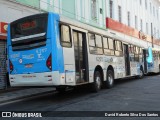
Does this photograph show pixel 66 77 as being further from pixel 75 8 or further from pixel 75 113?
pixel 75 8

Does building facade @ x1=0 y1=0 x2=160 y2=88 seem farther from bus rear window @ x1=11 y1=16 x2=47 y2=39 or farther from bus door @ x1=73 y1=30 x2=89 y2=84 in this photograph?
bus door @ x1=73 y1=30 x2=89 y2=84

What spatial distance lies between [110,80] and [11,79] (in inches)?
237

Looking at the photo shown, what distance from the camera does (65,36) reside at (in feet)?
38.8

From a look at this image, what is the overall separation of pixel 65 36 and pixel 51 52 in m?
0.99

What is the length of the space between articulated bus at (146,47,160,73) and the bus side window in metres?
16.7

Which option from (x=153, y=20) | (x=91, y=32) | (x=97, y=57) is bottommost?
(x=97, y=57)

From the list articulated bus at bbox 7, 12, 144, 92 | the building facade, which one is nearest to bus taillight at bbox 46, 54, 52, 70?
articulated bus at bbox 7, 12, 144, 92

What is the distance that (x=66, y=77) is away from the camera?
11562 mm

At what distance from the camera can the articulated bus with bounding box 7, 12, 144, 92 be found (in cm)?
1126

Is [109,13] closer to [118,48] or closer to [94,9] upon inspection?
[94,9]

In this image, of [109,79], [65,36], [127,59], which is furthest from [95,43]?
[127,59]

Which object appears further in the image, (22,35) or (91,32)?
(91,32)

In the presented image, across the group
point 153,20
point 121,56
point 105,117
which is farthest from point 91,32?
→ point 153,20

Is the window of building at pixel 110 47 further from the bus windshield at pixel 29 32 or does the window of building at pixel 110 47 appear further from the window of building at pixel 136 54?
the window of building at pixel 136 54
